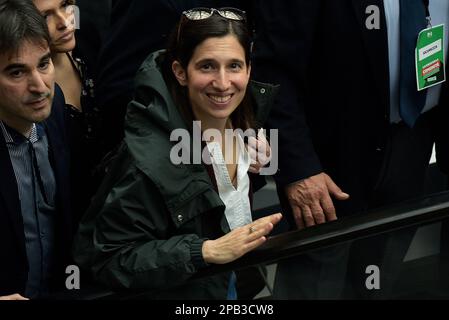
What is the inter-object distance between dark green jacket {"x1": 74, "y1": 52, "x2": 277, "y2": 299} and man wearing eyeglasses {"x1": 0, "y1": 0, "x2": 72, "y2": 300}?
111 mm

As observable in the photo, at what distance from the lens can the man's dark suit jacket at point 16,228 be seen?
8.16ft

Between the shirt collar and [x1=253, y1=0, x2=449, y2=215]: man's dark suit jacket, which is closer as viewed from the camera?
the shirt collar

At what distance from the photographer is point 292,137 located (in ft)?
10.1

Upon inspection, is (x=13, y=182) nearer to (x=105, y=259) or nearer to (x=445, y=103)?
(x=105, y=259)

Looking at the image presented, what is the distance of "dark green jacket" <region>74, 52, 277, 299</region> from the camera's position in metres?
2.51

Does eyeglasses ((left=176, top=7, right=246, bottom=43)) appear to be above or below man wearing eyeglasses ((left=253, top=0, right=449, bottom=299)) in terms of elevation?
above

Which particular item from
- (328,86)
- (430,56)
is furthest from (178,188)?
(430,56)

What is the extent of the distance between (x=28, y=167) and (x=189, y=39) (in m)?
0.58

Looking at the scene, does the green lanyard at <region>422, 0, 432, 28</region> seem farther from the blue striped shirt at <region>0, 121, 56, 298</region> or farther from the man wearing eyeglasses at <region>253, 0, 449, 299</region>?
the blue striped shirt at <region>0, 121, 56, 298</region>

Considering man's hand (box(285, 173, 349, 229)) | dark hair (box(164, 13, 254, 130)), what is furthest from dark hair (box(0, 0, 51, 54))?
man's hand (box(285, 173, 349, 229))
